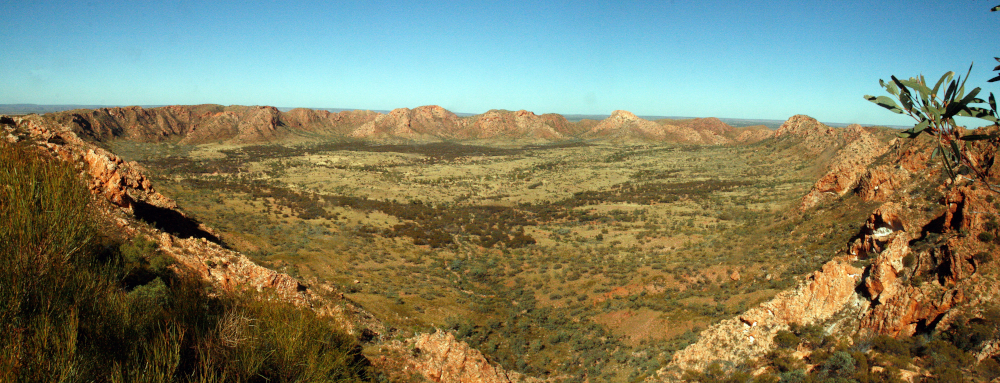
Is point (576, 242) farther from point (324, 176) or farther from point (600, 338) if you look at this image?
point (324, 176)

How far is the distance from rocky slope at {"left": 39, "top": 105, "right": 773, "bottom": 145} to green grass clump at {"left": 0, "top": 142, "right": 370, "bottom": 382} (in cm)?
10179

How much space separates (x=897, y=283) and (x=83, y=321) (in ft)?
47.1

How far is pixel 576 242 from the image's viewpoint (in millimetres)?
26469

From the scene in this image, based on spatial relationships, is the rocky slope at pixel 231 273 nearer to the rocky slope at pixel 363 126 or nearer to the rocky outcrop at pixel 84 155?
the rocky outcrop at pixel 84 155

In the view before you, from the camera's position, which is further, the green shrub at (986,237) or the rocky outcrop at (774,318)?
the rocky outcrop at (774,318)

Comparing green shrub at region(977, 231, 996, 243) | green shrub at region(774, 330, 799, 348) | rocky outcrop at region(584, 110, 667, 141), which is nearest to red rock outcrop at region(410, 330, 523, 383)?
green shrub at region(774, 330, 799, 348)

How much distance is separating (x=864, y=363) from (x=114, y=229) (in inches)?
682

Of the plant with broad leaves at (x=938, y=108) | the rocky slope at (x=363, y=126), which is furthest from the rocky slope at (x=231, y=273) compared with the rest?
the rocky slope at (x=363, y=126)

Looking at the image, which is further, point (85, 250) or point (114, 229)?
point (114, 229)

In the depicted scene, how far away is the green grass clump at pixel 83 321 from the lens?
3.29 m

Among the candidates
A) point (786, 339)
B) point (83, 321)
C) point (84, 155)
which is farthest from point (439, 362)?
point (84, 155)

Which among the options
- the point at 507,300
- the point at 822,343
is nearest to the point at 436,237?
the point at 507,300

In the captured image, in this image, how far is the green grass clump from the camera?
329 cm

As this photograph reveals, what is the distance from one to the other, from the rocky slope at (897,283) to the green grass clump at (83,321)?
9646 millimetres
